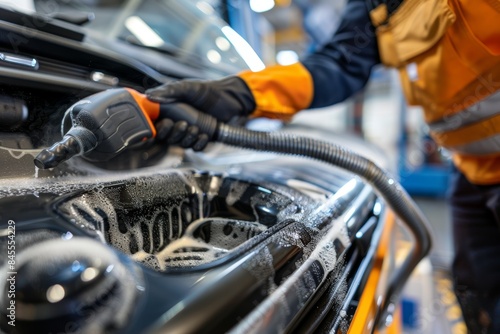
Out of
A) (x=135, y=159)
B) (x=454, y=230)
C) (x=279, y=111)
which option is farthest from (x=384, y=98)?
(x=135, y=159)

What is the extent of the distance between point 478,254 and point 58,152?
116cm

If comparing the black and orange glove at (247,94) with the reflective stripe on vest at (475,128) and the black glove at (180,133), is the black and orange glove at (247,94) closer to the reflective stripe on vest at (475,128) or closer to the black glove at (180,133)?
the black glove at (180,133)

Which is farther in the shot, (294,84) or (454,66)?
(294,84)

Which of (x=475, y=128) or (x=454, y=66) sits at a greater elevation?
(x=454, y=66)

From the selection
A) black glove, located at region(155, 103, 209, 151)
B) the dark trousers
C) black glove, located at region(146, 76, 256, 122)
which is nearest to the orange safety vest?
the dark trousers

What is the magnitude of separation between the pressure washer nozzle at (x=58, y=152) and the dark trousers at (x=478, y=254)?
103 cm

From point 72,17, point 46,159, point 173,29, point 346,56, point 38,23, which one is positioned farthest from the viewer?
point 173,29

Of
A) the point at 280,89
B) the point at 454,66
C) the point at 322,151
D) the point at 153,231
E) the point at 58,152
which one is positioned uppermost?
the point at 454,66

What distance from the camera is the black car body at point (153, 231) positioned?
28 centimetres

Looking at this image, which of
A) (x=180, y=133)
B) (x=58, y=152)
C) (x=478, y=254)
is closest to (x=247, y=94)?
(x=180, y=133)

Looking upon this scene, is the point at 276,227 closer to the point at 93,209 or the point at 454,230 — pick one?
the point at 93,209

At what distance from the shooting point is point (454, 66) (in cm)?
74

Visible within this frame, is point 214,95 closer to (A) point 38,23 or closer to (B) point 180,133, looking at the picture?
(B) point 180,133

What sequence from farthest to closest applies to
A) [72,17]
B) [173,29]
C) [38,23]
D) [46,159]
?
[173,29] → [72,17] → [38,23] → [46,159]
